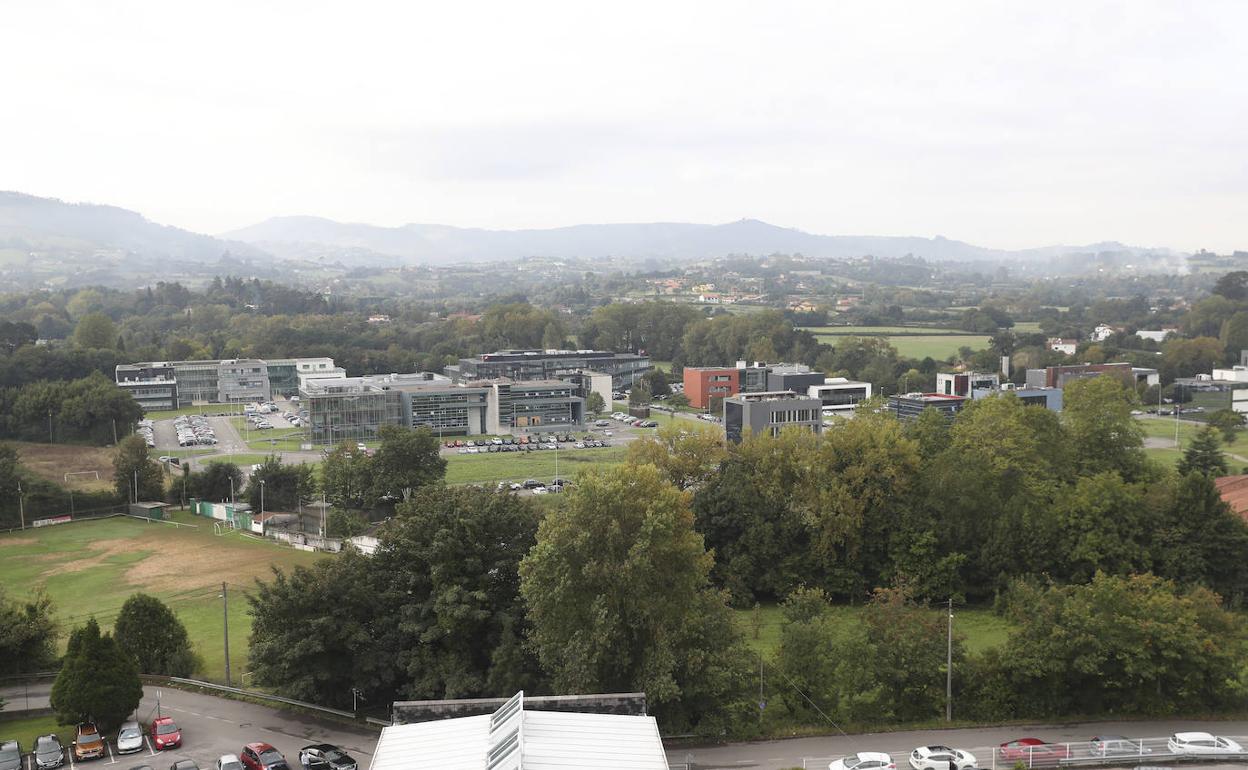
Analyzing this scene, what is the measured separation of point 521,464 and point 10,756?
2427 cm

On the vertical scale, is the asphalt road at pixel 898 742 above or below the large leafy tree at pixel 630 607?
below

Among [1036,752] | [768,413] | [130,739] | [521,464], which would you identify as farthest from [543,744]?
[521,464]

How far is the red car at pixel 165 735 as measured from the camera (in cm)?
1145

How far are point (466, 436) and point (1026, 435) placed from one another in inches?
1016

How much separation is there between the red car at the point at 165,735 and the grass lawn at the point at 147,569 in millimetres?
3125

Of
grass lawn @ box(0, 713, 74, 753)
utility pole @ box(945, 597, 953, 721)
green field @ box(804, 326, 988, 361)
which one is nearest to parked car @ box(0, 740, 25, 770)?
grass lawn @ box(0, 713, 74, 753)

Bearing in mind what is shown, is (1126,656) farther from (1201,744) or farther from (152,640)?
(152,640)

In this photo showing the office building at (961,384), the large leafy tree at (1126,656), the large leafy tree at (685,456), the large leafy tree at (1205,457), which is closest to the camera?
the large leafy tree at (1126,656)

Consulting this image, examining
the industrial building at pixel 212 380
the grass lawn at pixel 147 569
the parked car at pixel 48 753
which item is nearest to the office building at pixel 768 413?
the grass lawn at pixel 147 569

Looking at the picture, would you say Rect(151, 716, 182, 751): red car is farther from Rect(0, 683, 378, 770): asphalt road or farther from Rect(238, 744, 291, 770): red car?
Rect(238, 744, 291, 770): red car

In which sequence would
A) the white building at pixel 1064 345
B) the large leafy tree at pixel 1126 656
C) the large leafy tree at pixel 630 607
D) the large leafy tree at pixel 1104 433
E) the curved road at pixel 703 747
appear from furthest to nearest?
the white building at pixel 1064 345, the large leafy tree at pixel 1104 433, the large leafy tree at pixel 1126 656, the large leafy tree at pixel 630 607, the curved road at pixel 703 747

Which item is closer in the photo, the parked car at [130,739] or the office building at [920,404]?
the parked car at [130,739]

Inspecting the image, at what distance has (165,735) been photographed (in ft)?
37.7

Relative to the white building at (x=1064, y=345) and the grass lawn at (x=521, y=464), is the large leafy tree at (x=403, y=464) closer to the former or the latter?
the grass lawn at (x=521, y=464)
